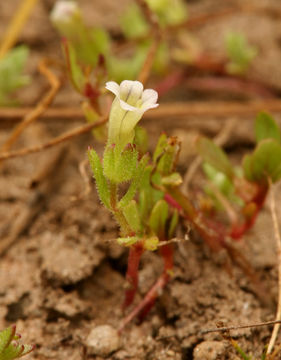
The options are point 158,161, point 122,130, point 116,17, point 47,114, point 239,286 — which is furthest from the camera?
point 116,17

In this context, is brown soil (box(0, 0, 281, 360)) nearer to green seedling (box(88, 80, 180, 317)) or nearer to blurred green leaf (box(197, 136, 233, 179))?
green seedling (box(88, 80, 180, 317))

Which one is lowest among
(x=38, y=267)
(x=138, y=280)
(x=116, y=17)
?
(x=138, y=280)

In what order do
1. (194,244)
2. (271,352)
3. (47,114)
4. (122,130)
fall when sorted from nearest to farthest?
(122,130) → (271,352) → (194,244) → (47,114)

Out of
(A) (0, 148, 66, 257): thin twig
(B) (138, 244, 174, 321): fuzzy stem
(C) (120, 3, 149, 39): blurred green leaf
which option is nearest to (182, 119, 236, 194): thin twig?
(B) (138, 244, 174, 321): fuzzy stem

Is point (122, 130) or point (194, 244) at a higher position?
point (122, 130)

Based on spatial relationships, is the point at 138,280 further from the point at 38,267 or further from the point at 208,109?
the point at 208,109

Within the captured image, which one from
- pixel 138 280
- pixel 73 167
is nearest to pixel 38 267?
pixel 138 280

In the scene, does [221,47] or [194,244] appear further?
[221,47]
